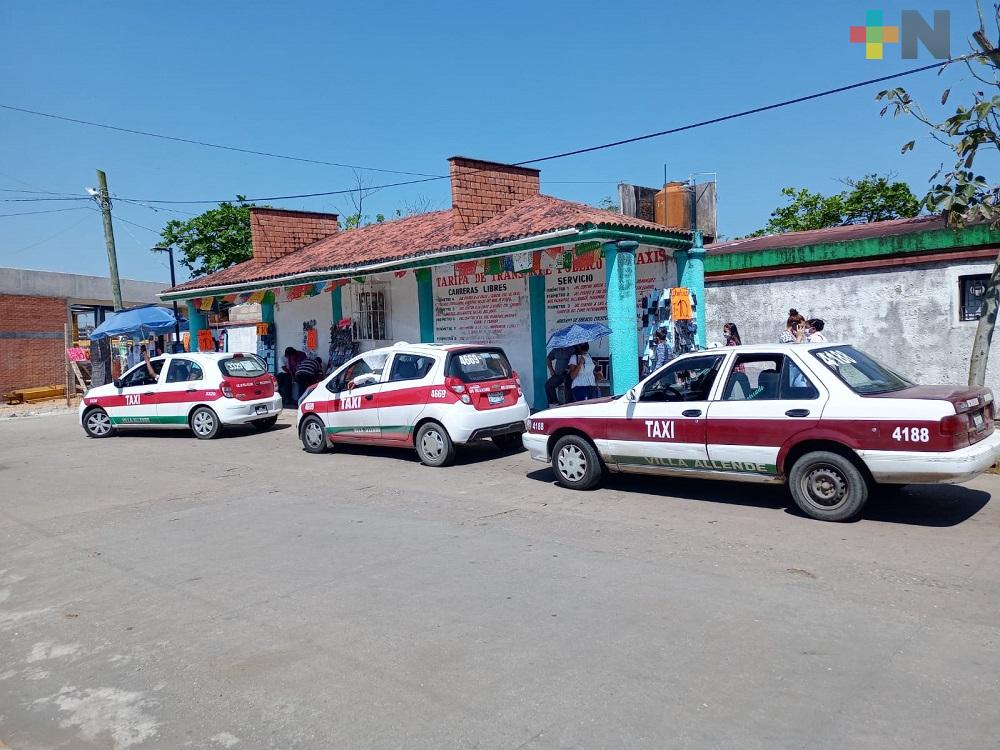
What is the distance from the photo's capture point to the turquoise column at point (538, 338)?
617 inches

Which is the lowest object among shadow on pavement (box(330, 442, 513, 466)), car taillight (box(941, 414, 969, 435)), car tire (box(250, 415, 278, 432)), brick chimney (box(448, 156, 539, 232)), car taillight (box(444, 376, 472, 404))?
shadow on pavement (box(330, 442, 513, 466))

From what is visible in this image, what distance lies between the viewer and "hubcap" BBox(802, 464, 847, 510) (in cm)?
689

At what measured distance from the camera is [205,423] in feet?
47.6

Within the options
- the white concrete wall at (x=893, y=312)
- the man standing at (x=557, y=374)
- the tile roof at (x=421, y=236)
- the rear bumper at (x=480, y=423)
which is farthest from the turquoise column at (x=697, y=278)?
the rear bumper at (x=480, y=423)

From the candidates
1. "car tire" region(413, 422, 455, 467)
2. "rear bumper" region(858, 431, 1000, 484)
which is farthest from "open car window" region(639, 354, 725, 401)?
"car tire" region(413, 422, 455, 467)

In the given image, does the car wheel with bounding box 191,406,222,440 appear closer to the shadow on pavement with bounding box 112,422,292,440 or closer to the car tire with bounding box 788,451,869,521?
the shadow on pavement with bounding box 112,422,292,440

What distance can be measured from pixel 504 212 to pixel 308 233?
834 centimetres

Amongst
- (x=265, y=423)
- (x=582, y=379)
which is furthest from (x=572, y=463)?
(x=265, y=423)

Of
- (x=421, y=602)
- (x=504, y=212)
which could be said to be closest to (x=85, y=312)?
(x=504, y=212)

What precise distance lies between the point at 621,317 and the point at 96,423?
10.7 metres

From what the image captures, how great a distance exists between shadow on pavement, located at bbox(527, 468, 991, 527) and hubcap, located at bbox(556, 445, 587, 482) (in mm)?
414

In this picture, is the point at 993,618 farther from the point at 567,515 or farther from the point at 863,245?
the point at 863,245

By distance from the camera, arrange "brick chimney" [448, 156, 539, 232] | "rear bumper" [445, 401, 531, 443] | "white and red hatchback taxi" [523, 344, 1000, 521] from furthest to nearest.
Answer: "brick chimney" [448, 156, 539, 232]
"rear bumper" [445, 401, 531, 443]
"white and red hatchback taxi" [523, 344, 1000, 521]

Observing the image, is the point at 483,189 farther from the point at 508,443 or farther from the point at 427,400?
the point at 427,400
